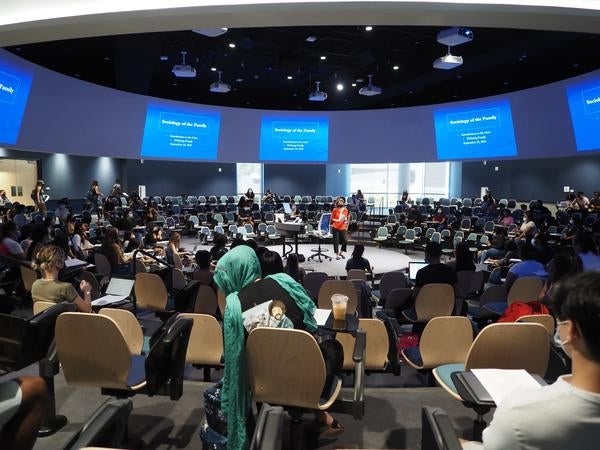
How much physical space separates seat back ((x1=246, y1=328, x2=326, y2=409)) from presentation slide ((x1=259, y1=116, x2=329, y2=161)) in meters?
16.7

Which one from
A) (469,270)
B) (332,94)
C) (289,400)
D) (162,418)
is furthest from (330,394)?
(332,94)

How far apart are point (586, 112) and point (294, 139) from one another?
419 inches

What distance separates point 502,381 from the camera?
201 cm

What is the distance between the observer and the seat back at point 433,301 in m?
4.70

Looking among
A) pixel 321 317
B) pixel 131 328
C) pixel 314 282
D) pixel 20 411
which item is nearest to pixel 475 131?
pixel 314 282

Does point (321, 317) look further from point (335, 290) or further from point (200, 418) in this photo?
point (335, 290)

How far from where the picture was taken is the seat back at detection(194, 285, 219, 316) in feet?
15.5

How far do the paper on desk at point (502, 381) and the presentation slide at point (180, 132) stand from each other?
1650 centimetres

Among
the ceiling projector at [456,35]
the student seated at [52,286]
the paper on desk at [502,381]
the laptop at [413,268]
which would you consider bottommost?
the laptop at [413,268]

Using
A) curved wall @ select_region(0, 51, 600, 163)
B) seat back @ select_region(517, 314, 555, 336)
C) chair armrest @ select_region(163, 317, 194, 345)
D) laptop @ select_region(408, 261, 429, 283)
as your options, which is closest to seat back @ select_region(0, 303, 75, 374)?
chair armrest @ select_region(163, 317, 194, 345)

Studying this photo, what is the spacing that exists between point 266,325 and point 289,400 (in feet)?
1.40

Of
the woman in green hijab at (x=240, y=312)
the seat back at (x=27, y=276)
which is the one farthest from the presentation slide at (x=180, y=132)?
the woman in green hijab at (x=240, y=312)

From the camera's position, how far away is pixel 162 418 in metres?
3.05

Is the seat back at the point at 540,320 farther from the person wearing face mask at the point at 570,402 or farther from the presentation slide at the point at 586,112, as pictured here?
the presentation slide at the point at 586,112
